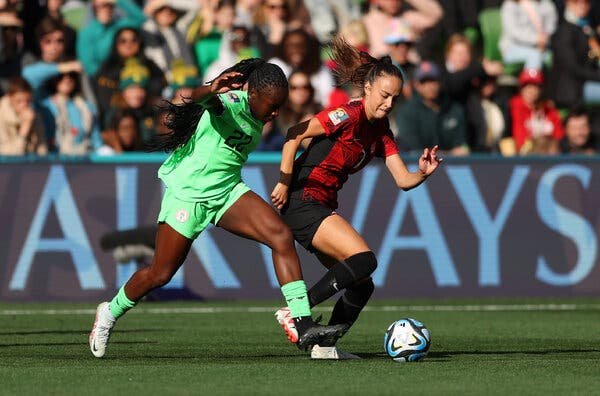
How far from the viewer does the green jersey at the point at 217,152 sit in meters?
9.73

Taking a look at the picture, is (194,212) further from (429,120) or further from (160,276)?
(429,120)

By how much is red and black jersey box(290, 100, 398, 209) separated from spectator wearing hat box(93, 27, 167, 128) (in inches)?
315

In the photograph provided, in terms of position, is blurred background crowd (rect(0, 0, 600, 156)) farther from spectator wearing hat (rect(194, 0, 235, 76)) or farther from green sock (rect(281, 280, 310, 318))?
green sock (rect(281, 280, 310, 318))

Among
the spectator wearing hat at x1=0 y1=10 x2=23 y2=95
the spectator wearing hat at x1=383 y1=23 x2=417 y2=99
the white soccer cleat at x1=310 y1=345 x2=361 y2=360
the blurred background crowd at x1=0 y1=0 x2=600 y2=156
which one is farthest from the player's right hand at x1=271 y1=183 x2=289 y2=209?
the spectator wearing hat at x1=0 y1=10 x2=23 y2=95

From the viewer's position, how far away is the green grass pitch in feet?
26.3

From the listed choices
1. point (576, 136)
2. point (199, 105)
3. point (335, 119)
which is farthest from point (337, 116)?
point (576, 136)

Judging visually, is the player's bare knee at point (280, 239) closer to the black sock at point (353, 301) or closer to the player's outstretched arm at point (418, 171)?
the black sock at point (353, 301)

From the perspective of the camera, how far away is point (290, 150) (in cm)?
987

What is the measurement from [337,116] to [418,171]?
0.71m

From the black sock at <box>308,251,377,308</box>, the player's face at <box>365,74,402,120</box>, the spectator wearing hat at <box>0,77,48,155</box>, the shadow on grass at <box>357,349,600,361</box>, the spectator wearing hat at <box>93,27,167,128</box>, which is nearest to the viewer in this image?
the black sock at <box>308,251,377,308</box>

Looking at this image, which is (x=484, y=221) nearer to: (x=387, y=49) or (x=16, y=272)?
(x=387, y=49)

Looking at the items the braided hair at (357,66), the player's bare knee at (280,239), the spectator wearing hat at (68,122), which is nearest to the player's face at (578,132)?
the spectator wearing hat at (68,122)

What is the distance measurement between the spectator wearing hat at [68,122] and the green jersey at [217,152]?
7599 mm

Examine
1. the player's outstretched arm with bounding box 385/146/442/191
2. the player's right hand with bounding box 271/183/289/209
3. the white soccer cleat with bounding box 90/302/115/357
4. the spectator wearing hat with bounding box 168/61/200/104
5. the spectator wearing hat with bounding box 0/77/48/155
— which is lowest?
the spectator wearing hat with bounding box 0/77/48/155
